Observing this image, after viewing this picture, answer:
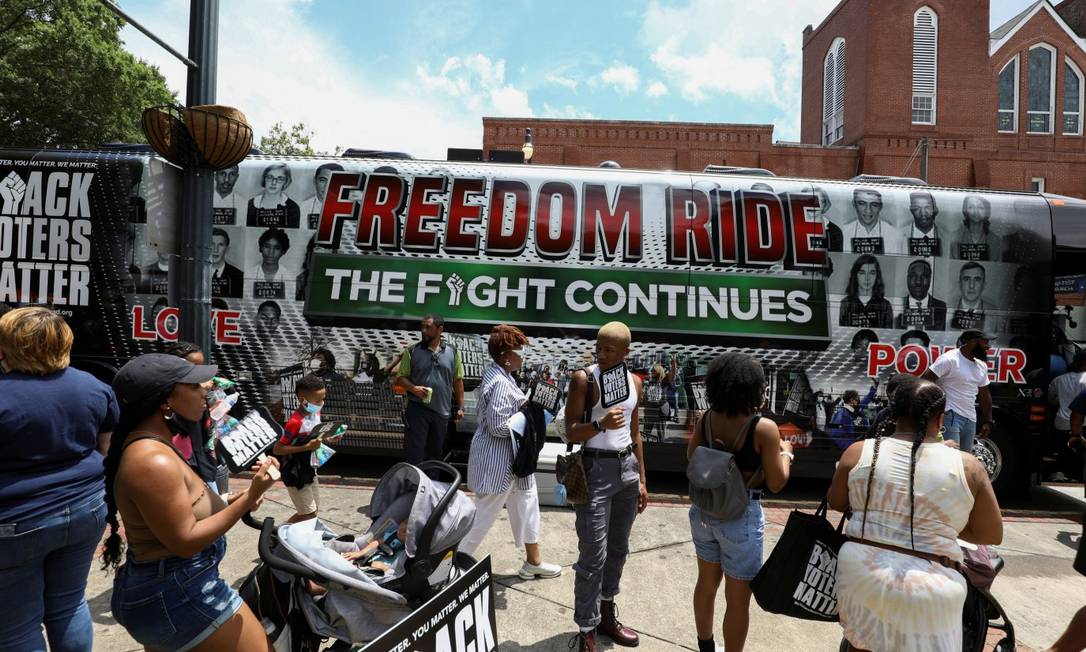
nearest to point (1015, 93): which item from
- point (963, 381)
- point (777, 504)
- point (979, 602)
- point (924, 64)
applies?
point (924, 64)

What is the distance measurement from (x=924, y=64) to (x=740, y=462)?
33.0m

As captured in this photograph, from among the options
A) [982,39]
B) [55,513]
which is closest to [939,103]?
[982,39]

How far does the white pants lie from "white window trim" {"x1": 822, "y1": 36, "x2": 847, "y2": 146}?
32089 mm

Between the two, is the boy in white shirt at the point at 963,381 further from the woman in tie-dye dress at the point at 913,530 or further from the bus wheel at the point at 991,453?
the woman in tie-dye dress at the point at 913,530

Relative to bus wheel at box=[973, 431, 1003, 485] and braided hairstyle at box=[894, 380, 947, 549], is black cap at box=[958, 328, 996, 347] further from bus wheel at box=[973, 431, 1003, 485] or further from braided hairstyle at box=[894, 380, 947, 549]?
braided hairstyle at box=[894, 380, 947, 549]

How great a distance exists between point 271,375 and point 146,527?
212 inches

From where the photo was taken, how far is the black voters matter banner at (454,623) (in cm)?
226

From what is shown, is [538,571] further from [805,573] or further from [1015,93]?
[1015,93]

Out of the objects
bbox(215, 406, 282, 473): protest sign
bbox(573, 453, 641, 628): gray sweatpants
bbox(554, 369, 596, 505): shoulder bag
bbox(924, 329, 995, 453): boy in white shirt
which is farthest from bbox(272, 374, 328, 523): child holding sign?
bbox(924, 329, 995, 453): boy in white shirt

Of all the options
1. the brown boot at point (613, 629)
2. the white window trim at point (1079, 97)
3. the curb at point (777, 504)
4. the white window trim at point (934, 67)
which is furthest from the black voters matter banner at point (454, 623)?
the white window trim at point (1079, 97)

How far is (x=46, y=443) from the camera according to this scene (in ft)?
7.82

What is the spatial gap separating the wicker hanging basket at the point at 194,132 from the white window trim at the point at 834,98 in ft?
107

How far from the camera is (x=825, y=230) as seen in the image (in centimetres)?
A: 688

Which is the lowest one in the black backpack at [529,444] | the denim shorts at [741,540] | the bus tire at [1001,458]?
the bus tire at [1001,458]
